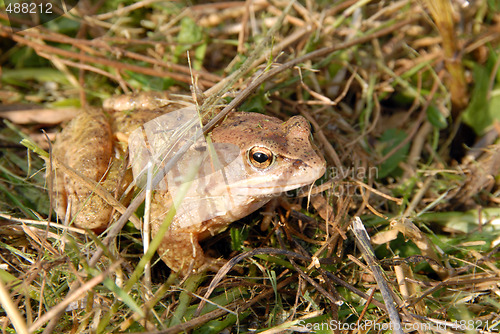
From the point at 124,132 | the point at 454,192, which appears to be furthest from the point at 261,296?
the point at 454,192

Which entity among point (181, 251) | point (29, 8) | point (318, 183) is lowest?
point (181, 251)

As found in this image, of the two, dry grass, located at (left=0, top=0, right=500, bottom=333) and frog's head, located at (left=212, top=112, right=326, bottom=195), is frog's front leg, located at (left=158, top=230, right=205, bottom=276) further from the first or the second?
frog's head, located at (left=212, top=112, right=326, bottom=195)

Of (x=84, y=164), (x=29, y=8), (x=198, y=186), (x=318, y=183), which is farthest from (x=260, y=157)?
(x=29, y=8)

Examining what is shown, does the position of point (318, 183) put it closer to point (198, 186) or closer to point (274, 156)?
point (274, 156)

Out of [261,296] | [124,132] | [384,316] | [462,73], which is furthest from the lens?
[462,73]

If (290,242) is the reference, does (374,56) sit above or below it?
above

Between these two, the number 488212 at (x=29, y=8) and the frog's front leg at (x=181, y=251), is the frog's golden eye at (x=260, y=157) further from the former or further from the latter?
the number 488212 at (x=29, y=8)

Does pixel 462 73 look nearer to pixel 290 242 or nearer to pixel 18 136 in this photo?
pixel 290 242

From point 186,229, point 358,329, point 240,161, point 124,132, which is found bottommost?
point 358,329
